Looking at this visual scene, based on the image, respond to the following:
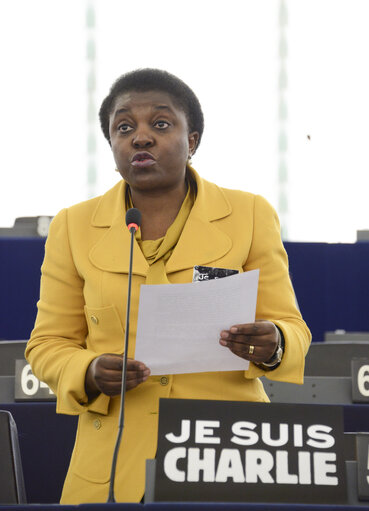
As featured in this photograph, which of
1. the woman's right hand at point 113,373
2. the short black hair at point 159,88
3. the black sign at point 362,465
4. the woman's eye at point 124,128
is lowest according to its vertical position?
the black sign at point 362,465

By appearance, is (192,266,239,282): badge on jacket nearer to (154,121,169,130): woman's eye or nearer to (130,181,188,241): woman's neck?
(130,181,188,241): woman's neck

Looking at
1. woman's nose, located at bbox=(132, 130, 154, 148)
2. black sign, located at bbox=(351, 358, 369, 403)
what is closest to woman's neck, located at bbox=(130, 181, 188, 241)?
woman's nose, located at bbox=(132, 130, 154, 148)

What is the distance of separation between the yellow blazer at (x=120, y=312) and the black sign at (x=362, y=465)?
0.93ft

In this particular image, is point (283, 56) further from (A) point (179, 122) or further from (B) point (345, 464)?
(B) point (345, 464)

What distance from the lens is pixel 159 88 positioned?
1.77 metres

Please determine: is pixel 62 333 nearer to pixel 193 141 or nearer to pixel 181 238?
pixel 181 238

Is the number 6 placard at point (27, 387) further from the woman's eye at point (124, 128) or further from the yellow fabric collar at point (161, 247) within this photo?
the woman's eye at point (124, 128)

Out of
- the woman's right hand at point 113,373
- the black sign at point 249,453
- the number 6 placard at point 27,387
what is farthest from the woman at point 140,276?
the number 6 placard at point 27,387

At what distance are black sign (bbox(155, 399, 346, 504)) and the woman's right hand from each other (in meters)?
0.16

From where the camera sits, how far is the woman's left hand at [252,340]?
4.96ft

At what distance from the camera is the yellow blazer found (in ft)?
5.29

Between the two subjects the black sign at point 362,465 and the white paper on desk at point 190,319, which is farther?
the white paper on desk at point 190,319

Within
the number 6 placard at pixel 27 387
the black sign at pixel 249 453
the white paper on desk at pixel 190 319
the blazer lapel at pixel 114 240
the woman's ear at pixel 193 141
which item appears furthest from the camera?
the number 6 placard at pixel 27 387

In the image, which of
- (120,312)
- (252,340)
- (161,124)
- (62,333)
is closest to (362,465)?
(252,340)
